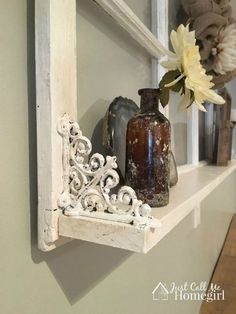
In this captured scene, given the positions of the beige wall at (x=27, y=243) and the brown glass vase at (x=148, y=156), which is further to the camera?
the brown glass vase at (x=148, y=156)

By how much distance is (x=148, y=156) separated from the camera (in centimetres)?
48

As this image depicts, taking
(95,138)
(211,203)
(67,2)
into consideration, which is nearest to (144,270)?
(95,138)

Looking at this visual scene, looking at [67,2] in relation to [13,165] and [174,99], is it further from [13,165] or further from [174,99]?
[174,99]

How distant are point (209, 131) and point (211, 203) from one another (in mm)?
351

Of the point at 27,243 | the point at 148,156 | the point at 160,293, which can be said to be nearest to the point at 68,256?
the point at 27,243

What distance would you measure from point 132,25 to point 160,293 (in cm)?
72

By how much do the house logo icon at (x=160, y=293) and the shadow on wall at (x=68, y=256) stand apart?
0.86 ft

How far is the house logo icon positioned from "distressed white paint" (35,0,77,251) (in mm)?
532

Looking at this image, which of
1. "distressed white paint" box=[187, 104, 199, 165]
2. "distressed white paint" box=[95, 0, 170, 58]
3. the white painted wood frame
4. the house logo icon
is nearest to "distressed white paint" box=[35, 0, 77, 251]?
the white painted wood frame

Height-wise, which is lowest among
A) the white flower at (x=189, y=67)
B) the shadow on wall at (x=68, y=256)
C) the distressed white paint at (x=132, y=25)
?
the shadow on wall at (x=68, y=256)

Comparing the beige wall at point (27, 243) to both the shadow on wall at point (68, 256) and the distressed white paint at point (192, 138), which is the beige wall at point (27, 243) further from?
the distressed white paint at point (192, 138)

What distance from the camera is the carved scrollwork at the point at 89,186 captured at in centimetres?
39

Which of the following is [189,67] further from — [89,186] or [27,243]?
[27,243]

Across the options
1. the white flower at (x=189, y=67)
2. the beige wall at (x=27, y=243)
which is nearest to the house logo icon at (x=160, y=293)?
the beige wall at (x=27, y=243)
